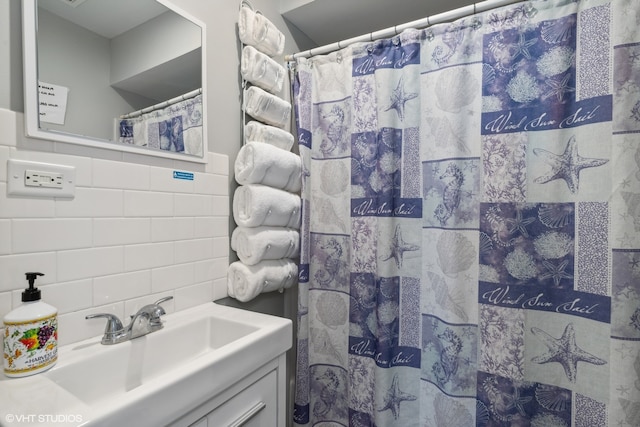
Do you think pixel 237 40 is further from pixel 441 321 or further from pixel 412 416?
pixel 412 416

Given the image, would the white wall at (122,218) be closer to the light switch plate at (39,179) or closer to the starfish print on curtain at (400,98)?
the light switch plate at (39,179)

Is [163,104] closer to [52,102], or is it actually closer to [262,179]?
[52,102]

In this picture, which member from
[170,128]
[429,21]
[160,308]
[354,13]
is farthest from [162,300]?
[354,13]

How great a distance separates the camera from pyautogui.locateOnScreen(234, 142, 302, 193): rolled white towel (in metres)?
1.22

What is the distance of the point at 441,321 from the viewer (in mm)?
1216

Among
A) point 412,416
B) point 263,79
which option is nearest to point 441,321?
point 412,416

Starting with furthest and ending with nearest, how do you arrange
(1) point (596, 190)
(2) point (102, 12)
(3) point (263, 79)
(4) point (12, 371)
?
(3) point (263, 79)
(1) point (596, 190)
(2) point (102, 12)
(4) point (12, 371)

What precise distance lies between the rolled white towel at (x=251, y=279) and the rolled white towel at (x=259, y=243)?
1.3 inches

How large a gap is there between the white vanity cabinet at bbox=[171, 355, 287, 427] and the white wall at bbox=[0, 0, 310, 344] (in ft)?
1.29

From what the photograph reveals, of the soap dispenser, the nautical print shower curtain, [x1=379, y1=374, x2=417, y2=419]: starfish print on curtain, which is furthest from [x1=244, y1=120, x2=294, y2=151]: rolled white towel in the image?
[x1=379, y1=374, x2=417, y2=419]: starfish print on curtain

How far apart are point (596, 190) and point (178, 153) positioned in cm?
140

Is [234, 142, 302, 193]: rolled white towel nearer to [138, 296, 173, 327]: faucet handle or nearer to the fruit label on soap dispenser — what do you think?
[138, 296, 173, 327]: faucet handle

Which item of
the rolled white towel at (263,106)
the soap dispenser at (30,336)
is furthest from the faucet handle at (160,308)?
the rolled white towel at (263,106)

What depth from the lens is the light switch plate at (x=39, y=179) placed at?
0.71 m
